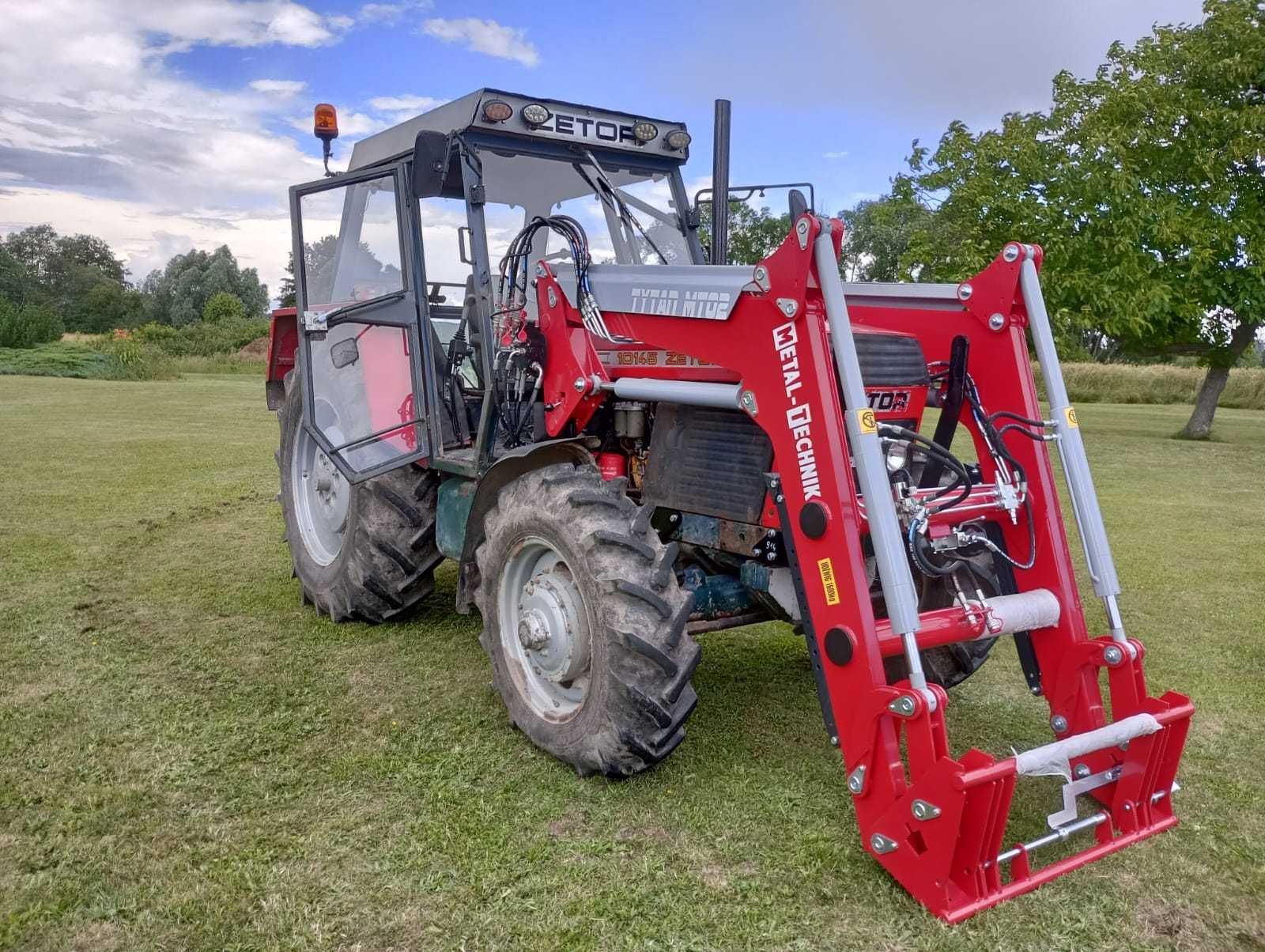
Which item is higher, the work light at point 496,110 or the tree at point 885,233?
the tree at point 885,233

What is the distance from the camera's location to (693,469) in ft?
12.6

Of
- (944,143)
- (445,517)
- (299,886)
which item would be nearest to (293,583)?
(445,517)

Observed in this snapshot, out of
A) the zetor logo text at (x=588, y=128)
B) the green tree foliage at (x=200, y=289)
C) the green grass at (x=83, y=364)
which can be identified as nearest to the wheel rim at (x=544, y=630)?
the zetor logo text at (x=588, y=128)

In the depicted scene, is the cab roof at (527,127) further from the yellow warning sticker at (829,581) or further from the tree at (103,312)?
the tree at (103,312)

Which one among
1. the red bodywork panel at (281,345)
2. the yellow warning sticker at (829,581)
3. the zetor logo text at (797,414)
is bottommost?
the yellow warning sticker at (829,581)

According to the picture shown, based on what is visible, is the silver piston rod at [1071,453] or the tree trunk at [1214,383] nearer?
the silver piston rod at [1071,453]

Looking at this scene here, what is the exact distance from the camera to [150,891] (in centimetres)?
293

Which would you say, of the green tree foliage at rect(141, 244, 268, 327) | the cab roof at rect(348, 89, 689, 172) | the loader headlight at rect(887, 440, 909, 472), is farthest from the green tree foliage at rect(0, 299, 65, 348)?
the loader headlight at rect(887, 440, 909, 472)

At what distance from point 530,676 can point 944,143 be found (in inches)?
666

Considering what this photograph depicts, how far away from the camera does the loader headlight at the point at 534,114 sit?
14.6ft

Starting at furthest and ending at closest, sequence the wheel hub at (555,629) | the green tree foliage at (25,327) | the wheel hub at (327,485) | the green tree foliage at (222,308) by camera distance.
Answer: the green tree foliage at (222,308) < the green tree foliage at (25,327) < the wheel hub at (327,485) < the wheel hub at (555,629)

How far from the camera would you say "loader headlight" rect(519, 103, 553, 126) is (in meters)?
4.46

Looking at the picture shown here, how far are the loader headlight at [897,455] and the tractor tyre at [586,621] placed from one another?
2.66 ft

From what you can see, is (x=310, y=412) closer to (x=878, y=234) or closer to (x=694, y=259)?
(x=694, y=259)
